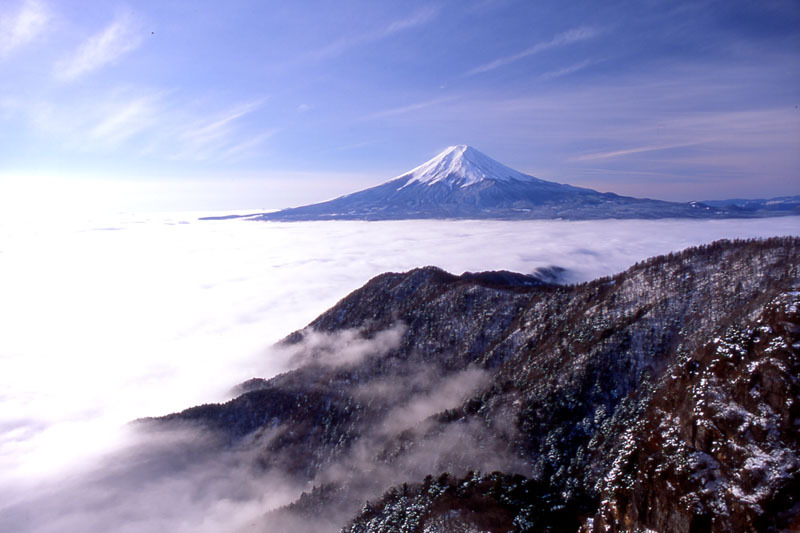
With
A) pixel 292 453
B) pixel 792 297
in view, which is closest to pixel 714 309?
pixel 792 297

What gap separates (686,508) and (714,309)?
30.2 metres

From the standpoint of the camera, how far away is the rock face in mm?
14812

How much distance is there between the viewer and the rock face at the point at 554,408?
583 inches

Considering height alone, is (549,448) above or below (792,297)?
below

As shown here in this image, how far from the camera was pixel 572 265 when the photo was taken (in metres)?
143

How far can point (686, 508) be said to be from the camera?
1399 cm

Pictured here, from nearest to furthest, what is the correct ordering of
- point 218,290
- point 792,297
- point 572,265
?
point 792,297, point 572,265, point 218,290

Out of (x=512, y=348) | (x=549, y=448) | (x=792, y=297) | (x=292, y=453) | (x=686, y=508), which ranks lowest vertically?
(x=292, y=453)

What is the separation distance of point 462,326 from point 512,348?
11755 millimetres

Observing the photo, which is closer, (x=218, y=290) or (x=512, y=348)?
(x=512, y=348)

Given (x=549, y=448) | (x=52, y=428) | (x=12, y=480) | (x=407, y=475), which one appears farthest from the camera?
(x=52, y=428)

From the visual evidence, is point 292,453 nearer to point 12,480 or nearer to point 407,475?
point 407,475

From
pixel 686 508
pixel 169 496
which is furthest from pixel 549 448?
pixel 169 496

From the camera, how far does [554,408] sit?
38250 mm
